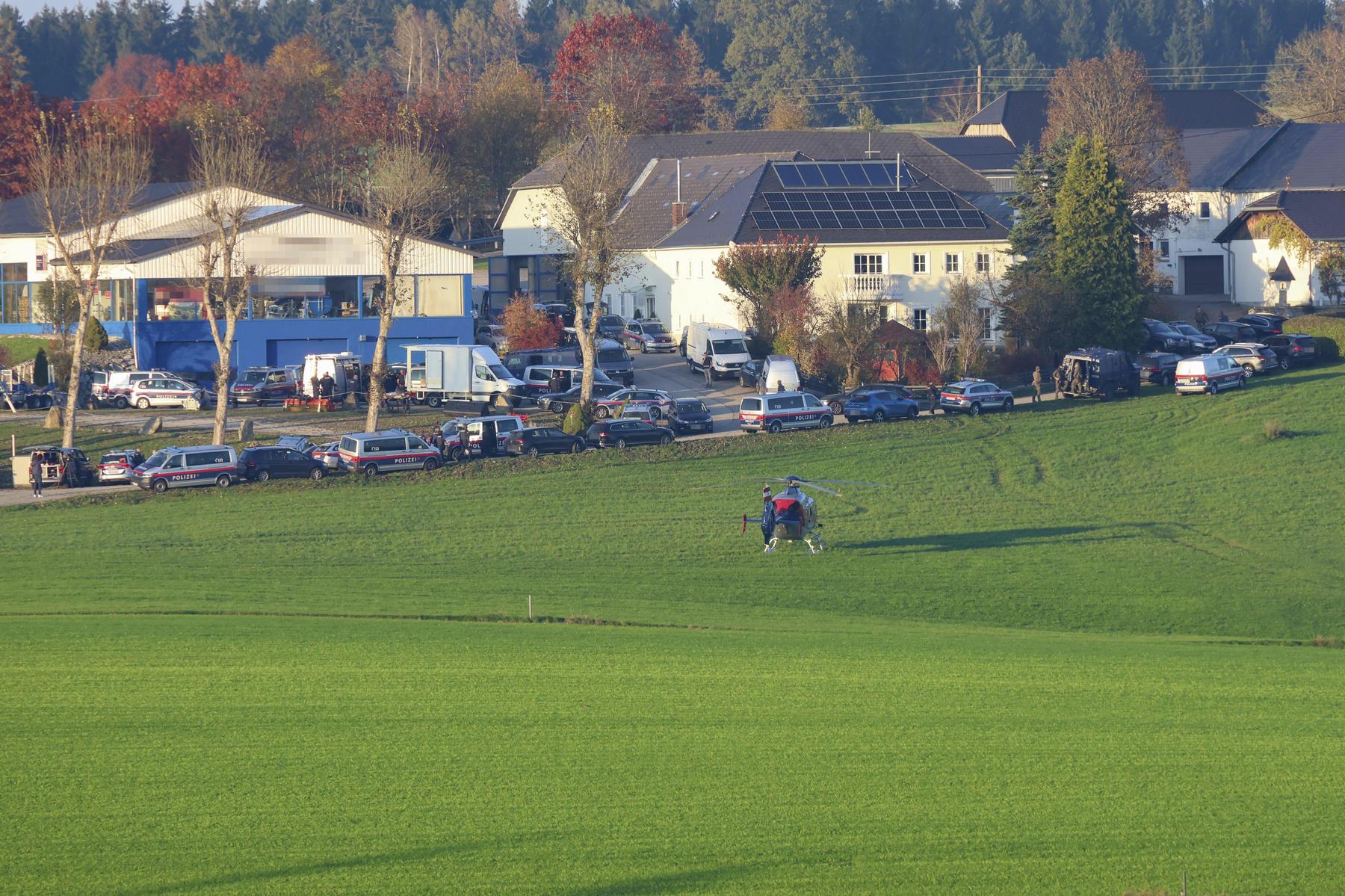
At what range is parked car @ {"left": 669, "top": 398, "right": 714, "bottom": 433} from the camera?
55.9 meters

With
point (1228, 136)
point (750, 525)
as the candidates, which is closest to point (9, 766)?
point (750, 525)

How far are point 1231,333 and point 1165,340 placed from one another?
14.8 ft

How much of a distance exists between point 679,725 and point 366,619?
1108 centimetres

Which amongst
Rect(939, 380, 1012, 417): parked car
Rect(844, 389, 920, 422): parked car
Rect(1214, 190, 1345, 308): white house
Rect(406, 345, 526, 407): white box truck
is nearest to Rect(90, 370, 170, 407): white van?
Rect(406, 345, 526, 407): white box truck

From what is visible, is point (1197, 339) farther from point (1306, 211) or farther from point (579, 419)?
point (579, 419)

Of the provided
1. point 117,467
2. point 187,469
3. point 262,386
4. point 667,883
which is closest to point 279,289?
point 262,386

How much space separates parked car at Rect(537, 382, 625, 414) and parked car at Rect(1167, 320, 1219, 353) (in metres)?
26.6

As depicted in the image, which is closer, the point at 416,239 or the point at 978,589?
the point at 978,589

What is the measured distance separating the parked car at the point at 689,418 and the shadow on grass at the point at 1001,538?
1585cm

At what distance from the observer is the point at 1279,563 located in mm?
39281

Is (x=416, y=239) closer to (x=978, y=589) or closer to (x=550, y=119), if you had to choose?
(x=978, y=589)

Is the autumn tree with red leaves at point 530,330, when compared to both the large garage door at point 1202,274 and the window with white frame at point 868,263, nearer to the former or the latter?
the window with white frame at point 868,263

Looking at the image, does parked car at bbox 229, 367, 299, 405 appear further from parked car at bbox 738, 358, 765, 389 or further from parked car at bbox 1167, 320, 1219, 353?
parked car at bbox 1167, 320, 1219, 353

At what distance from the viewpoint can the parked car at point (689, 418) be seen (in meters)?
55.9
